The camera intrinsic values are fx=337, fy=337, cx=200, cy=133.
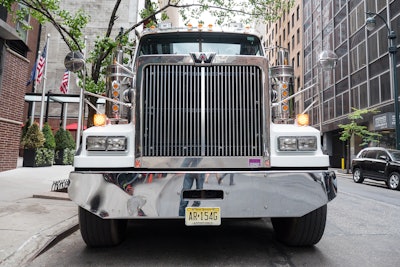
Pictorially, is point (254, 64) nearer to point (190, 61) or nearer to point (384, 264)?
point (190, 61)

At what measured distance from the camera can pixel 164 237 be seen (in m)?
4.82

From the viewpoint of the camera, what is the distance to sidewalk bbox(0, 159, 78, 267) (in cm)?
392

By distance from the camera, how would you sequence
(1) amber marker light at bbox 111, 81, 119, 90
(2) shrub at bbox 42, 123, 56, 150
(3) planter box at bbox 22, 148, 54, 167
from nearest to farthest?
(1) amber marker light at bbox 111, 81, 119, 90 → (3) planter box at bbox 22, 148, 54, 167 → (2) shrub at bbox 42, 123, 56, 150

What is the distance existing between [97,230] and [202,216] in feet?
4.53

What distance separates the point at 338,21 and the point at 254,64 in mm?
31545

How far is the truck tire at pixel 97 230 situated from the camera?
3.93 metres

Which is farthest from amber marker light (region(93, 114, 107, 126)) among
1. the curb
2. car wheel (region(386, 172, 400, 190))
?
car wheel (region(386, 172, 400, 190))

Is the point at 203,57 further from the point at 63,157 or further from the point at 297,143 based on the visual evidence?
the point at 63,157

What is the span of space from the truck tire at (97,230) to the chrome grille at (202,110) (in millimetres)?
1007

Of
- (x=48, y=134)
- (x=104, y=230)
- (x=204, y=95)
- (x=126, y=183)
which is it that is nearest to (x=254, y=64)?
(x=204, y=95)

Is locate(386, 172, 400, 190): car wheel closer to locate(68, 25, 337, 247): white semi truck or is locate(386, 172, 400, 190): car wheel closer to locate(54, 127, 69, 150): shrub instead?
locate(68, 25, 337, 247): white semi truck

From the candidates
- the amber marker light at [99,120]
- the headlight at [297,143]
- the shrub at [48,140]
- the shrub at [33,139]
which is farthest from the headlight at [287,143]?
the shrub at [48,140]

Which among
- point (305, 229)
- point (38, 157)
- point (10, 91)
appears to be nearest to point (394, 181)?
point (305, 229)

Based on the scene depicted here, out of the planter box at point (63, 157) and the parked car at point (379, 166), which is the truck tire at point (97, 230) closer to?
the parked car at point (379, 166)
